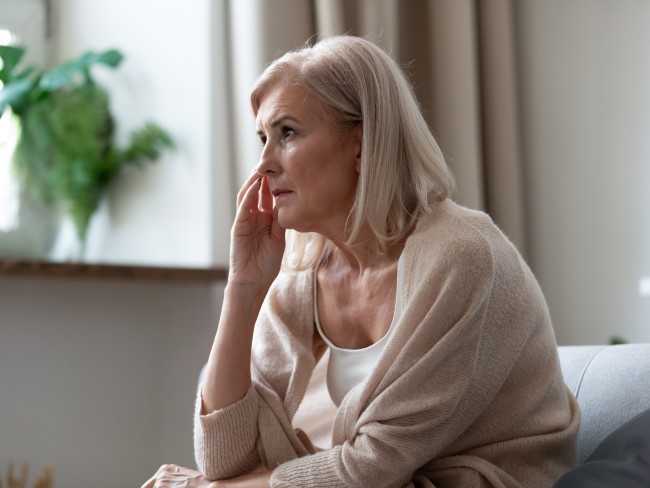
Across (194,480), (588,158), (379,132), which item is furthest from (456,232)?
(588,158)

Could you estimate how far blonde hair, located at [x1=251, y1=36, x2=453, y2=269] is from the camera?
1.52 metres

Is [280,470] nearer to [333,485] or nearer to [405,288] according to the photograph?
[333,485]

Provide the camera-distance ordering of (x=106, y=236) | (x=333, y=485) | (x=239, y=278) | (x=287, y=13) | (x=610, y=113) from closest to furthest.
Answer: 1. (x=333, y=485)
2. (x=239, y=278)
3. (x=610, y=113)
4. (x=287, y=13)
5. (x=106, y=236)

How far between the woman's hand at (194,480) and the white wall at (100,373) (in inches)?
47.1

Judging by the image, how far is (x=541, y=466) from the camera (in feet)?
4.75

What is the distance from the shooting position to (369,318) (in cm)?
161

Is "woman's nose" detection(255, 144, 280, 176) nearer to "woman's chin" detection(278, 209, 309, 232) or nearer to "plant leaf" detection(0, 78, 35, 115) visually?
"woman's chin" detection(278, 209, 309, 232)

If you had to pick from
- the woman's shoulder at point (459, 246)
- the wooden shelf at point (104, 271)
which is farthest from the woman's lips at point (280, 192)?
the wooden shelf at point (104, 271)

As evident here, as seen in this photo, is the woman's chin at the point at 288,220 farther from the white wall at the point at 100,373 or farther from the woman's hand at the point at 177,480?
the white wall at the point at 100,373

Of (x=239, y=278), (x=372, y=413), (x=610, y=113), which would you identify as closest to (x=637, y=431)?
(x=372, y=413)

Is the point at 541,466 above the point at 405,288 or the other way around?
the other way around

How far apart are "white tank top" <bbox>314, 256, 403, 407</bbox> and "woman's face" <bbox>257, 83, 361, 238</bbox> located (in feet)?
0.51

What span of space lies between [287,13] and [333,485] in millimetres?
1620

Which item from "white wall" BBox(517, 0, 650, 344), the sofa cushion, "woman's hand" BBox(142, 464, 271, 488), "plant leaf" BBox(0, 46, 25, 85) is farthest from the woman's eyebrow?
"plant leaf" BBox(0, 46, 25, 85)
